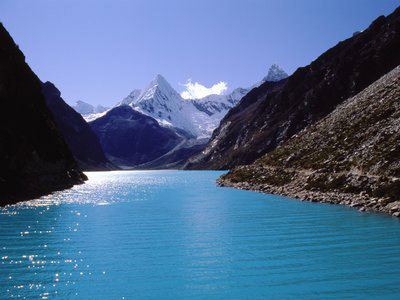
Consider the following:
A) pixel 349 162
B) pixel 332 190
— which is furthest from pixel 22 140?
pixel 349 162

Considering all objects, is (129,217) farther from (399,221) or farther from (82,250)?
(399,221)

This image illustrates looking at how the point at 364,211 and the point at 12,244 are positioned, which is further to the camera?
the point at 364,211

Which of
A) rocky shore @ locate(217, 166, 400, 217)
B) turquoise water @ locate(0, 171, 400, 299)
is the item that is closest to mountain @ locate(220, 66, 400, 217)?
rocky shore @ locate(217, 166, 400, 217)

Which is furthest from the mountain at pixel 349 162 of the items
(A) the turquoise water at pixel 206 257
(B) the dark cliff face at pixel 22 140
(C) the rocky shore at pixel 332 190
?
(B) the dark cliff face at pixel 22 140

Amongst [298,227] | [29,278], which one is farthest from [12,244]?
[298,227]

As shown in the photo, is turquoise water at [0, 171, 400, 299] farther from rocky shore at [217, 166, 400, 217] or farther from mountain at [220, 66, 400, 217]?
mountain at [220, 66, 400, 217]

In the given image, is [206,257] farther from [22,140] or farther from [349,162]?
[22,140]
